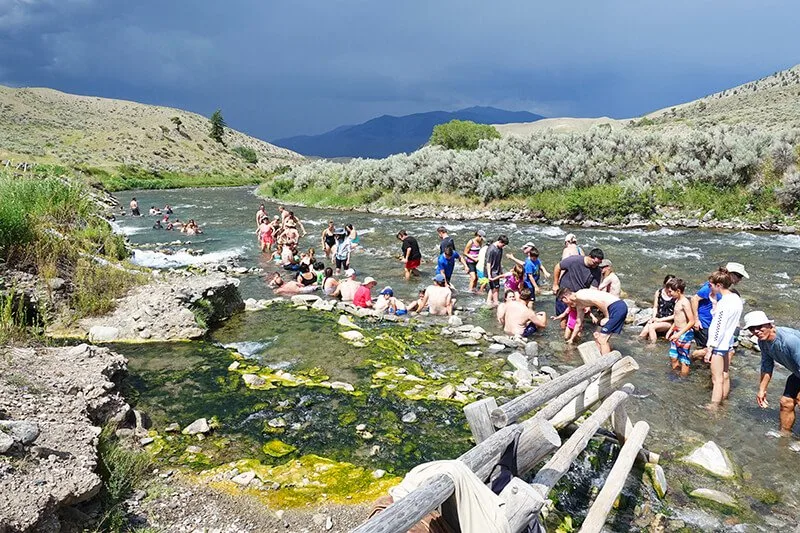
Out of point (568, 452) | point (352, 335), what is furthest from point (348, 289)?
point (568, 452)

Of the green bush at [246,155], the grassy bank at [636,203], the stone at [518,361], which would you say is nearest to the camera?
the stone at [518,361]

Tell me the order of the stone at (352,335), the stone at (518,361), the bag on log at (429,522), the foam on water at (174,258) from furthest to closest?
the foam on water at (174,258) < the stone at (352,335) < the stone at (518,361) < the bag on log at (429,522)

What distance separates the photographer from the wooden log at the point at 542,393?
443 cm

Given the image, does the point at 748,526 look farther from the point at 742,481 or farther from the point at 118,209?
the point at 118,209

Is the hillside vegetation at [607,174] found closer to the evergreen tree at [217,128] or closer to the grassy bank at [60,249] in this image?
the grassy bank at [60,249]

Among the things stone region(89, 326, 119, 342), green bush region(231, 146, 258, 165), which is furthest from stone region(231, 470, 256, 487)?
green bush region(231, 146, 258, 165)

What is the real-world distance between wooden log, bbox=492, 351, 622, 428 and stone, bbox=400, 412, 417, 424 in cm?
196

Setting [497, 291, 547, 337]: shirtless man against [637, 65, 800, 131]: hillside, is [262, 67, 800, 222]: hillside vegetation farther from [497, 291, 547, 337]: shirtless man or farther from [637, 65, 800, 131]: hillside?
[637, 65, 800, 131]: hillside

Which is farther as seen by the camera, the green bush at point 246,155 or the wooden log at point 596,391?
the green bush at point 246,155

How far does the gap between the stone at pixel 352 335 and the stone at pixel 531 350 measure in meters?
3.45

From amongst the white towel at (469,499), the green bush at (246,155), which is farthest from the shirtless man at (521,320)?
the green bush at (246,155)

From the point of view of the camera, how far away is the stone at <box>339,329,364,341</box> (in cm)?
1028

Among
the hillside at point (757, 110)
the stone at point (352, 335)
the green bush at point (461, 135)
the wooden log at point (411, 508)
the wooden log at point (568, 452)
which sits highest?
the hillside at point (757, 110)

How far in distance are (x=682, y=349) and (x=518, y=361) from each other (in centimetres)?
319
